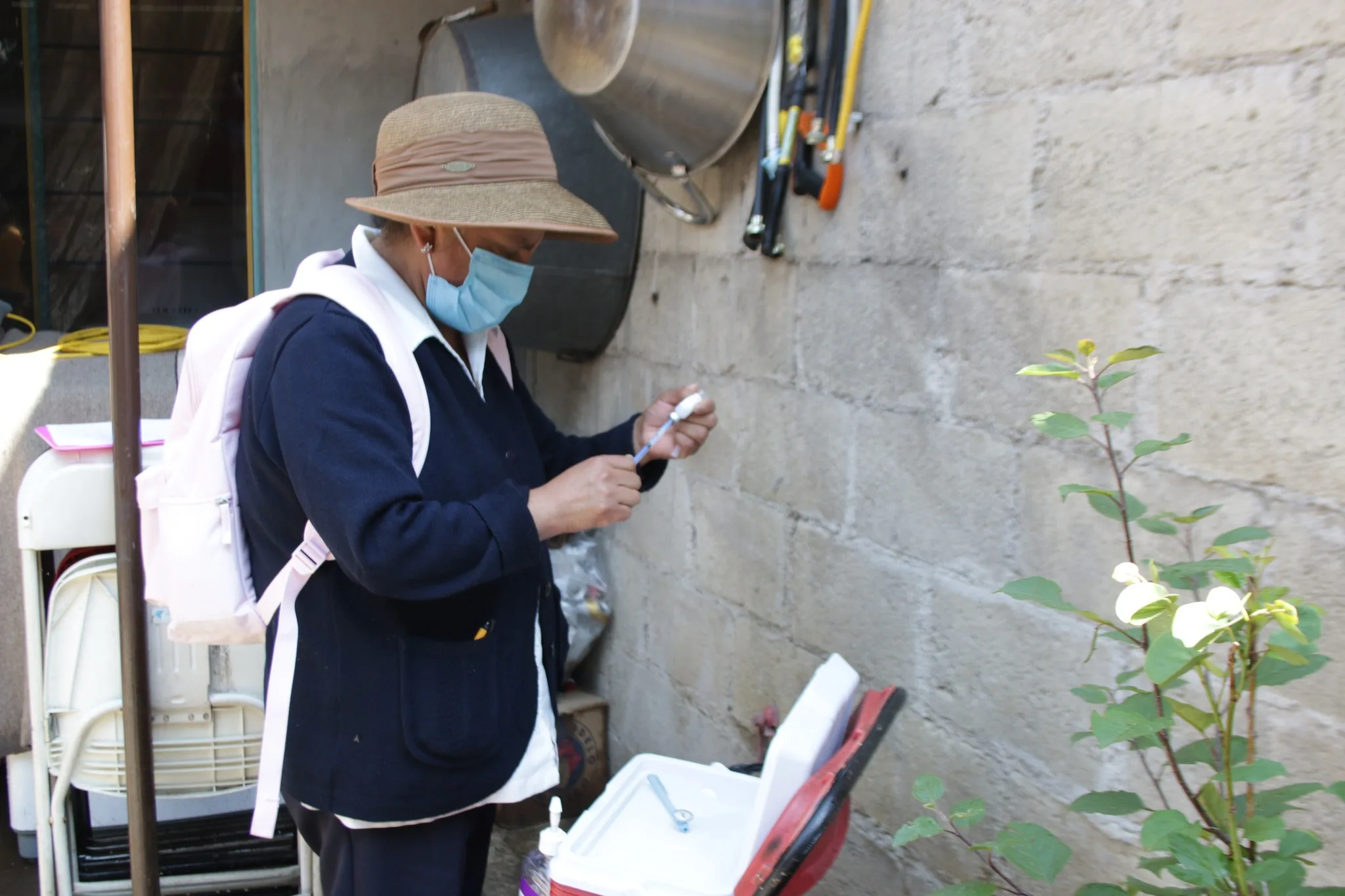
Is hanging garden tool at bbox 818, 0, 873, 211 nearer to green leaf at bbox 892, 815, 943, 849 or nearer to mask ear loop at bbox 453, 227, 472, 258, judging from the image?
mask ear loop at bbox 453, 227, 472, 258

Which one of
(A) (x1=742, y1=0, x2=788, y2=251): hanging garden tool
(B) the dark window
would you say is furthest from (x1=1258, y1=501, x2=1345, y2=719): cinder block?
(B) the dark window

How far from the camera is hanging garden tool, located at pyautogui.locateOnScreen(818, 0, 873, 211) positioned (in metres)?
2.25

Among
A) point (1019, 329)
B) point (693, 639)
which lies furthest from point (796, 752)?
point (693, 639)

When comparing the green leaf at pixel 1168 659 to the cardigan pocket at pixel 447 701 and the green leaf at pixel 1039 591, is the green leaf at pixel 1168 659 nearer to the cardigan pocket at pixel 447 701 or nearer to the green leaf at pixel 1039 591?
the green leaf at pixel 1039 591

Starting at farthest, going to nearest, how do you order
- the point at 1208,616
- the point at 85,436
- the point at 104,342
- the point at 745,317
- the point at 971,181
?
the point at 104,342 → the point at 745,317 → the point at 85,436 → the point at 971,181 → the point at 1208,616

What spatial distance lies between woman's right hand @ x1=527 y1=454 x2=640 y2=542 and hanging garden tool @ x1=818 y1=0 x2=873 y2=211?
81cm

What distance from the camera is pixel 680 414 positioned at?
2100mm

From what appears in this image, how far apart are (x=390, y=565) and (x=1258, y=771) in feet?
3.56

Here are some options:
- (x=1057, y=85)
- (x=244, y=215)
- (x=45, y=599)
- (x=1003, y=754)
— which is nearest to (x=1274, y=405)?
(x=1057, y=85)

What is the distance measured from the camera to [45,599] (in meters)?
2.67

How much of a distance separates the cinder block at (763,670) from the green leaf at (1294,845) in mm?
1340

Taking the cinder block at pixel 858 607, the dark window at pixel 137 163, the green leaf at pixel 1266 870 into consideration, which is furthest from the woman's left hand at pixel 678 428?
the dark window at pixel 137 163

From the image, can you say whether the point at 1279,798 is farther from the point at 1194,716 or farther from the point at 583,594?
the point at 583,594

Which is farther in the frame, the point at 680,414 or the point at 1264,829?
the point at 680,414
